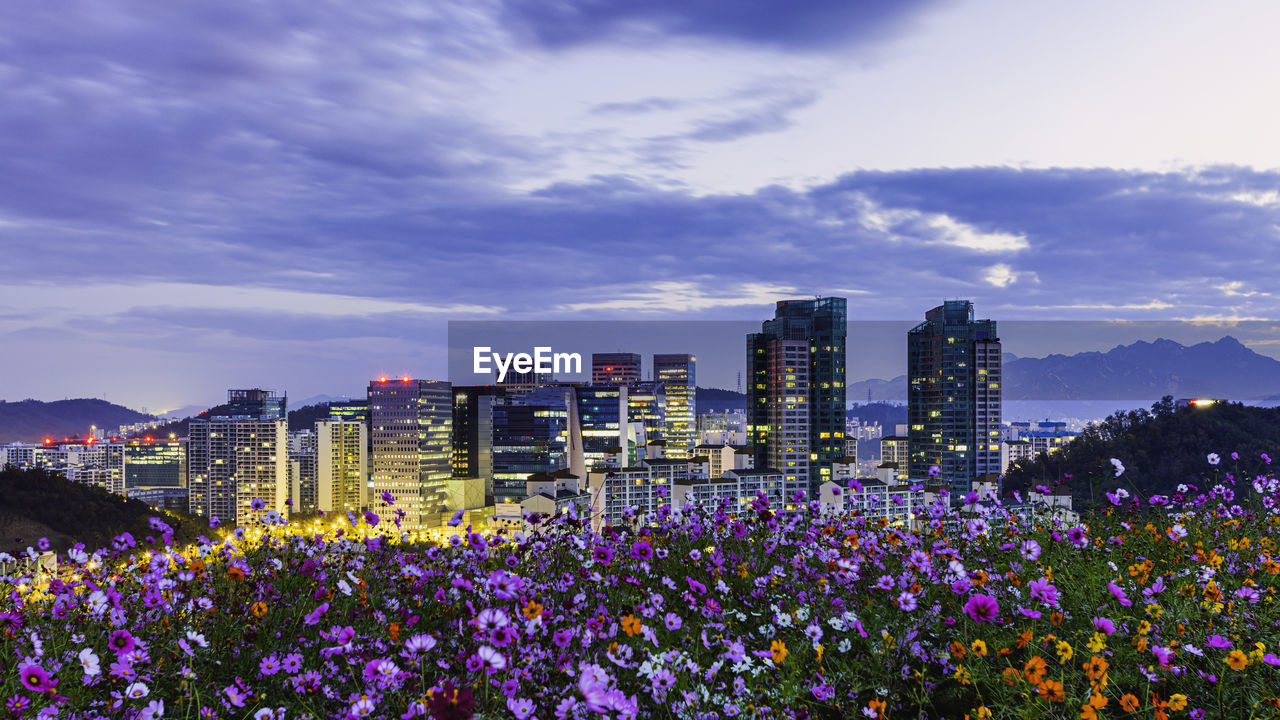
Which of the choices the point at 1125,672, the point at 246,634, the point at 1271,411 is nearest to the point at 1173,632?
the point at 1125,672

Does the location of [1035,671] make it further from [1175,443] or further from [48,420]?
[48,420]

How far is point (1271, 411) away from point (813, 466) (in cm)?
3094

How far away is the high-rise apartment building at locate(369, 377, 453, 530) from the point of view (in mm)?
96875

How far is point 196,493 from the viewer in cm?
10281

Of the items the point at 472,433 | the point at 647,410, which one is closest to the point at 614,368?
the point at 647,410

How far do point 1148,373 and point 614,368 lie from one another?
9698cm

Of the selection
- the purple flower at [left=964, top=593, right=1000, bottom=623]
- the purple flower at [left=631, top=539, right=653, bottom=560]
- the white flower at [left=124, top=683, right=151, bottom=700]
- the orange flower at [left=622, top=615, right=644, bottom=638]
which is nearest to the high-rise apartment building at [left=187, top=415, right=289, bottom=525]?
the purple flower at [left=631, top=539, right=653, bottom=560]

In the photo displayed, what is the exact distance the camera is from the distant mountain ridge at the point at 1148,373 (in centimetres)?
7075

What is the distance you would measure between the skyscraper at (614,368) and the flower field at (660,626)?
148 meters

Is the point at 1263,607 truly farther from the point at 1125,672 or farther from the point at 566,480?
the point at 566,480

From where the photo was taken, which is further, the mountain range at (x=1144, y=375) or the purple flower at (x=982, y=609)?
the mountain range at (x=1144, y=375)

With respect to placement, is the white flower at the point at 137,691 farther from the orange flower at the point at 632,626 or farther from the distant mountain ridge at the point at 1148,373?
the distant mountain ridge at the point at 1148,373

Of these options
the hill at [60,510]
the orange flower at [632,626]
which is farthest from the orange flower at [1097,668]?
the hill at [60,510]

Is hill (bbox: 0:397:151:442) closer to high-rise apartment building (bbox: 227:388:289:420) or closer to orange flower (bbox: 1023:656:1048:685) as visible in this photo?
high-rise apartment building (bbox: 227:388:289:420)
